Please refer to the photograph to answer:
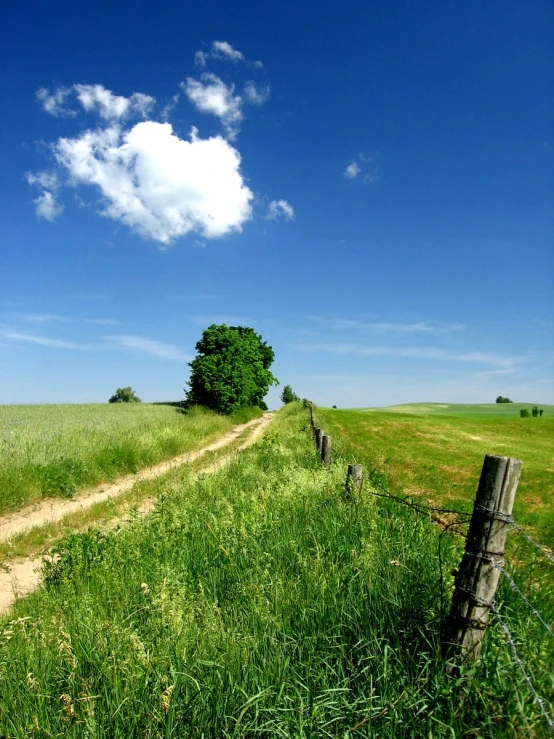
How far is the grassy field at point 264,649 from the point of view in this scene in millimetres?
2871

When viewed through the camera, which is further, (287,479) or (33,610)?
(287,479)

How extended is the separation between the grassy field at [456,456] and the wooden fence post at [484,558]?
184 inches

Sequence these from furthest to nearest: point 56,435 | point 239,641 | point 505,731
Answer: point 56,435
point 239,641
point 505,731

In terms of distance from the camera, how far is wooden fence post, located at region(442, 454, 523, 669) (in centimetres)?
296

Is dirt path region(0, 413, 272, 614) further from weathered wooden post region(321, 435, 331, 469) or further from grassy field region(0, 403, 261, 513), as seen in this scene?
weathered wooden post region(321, 435, 331, 469)

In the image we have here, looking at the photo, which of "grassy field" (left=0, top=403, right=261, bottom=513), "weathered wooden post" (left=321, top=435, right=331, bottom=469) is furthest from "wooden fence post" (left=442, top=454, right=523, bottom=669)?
"grassy field" (left=0, top=403, right=261, bottom=513)

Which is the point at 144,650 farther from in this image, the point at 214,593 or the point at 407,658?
the point at 407,658

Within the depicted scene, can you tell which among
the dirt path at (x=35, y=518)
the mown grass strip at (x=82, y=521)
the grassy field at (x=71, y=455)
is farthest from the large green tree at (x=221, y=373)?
the mown grass strip at (x=82, y=521)

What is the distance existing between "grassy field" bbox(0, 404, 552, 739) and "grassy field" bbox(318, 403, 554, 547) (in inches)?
133

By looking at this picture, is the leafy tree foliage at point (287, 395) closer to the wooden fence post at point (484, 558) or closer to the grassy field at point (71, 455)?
the grassy field at point (71, 455)

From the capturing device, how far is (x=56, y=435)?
17266 mm

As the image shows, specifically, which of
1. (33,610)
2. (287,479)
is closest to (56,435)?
(287,479)

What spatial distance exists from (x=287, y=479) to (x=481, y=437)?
24302mm

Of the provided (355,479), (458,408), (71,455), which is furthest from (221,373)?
(458,408)
